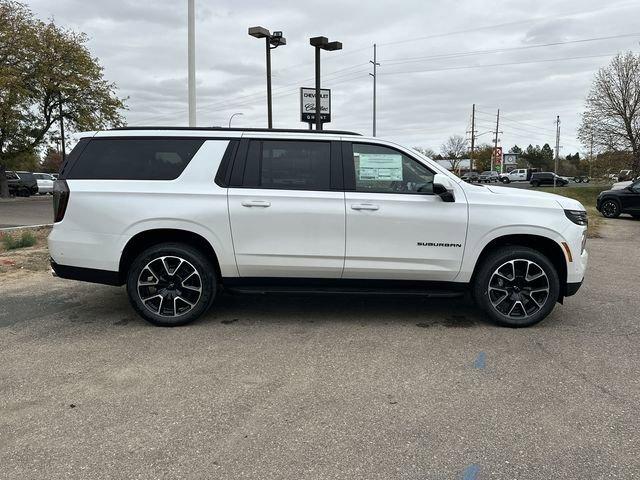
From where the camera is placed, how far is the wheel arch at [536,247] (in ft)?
17.1

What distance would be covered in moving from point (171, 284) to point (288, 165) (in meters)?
1.62

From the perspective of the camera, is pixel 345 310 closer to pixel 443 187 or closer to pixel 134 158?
pixel 443 187

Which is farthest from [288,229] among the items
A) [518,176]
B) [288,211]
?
[518,176]

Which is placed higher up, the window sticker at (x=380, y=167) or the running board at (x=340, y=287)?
the window sticker at (x=380, y=167)

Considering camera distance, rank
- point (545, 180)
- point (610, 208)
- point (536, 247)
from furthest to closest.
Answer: point (545, 180), point (610, 208), point (536, 247)

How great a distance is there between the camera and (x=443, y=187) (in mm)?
4973

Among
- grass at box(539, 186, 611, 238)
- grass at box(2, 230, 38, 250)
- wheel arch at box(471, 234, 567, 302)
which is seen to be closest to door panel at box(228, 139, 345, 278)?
wheel arch at box(471, 234, 567, 302)

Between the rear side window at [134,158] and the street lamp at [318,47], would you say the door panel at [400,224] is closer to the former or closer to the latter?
the rear side window at [134,158]

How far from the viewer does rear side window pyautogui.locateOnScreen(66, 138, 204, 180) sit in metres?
5.18

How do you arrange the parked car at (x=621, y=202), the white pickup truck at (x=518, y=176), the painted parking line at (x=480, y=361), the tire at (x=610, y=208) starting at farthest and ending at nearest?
the white pickup truck at (x=518, y=176)
the tire at (x=610, y=208)
the parked car at (x=621, y=202)
the painted parking line at (x=480, y=361)

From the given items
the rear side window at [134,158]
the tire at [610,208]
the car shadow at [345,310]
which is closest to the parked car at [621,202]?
the tire at [610,208]

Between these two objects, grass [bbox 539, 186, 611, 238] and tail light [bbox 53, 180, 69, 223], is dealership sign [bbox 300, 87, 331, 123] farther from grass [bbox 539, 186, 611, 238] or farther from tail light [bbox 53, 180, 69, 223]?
tail light [bbox 53, 180, 69, 223]

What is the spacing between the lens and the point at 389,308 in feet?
19.6

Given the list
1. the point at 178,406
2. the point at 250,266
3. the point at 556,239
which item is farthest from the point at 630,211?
the point at 178,406
